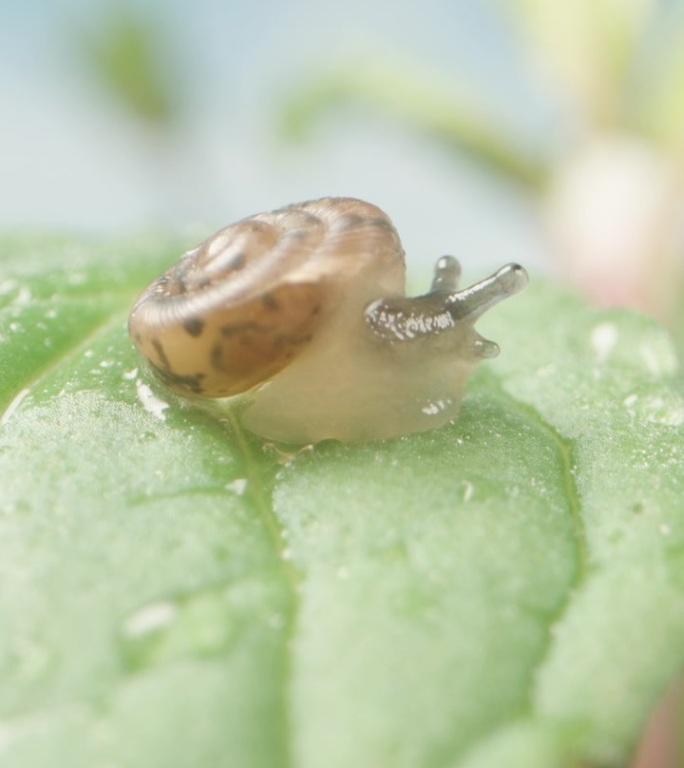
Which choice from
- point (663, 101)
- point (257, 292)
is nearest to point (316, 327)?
point (257, 292)

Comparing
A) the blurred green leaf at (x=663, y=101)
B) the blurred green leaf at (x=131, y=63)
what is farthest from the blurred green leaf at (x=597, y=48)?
the blurred green leaf at (x=131, y=63)

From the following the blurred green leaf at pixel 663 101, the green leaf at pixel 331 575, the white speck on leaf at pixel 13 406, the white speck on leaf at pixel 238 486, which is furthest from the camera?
the blurred green leaf at pixel 663 101

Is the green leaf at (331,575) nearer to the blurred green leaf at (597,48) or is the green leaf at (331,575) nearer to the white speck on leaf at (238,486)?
the white speck on leaf at (238,486)

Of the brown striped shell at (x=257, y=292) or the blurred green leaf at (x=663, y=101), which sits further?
the blurred green leaf at (x=663, y=101)

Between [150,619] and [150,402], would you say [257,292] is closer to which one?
[150,402]

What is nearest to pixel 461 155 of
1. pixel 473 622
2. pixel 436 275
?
pixel 436 275

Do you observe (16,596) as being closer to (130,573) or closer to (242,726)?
(130,573)
